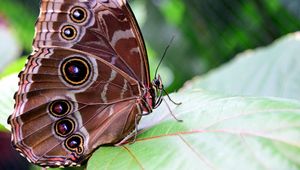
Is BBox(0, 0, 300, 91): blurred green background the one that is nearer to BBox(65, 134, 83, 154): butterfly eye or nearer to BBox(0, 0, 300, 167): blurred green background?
BBox(0, 0, 300, 167): blurred green background

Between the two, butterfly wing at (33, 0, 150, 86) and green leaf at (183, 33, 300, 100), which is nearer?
butterfly wing at (33, 0, 150, 86)

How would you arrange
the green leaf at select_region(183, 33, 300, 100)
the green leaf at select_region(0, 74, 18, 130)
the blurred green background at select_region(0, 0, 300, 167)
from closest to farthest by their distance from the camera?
1. the green leaf at select_region(0, 74, 18, 130)
2. the green leaf at select_region(183, 33, 300, 100)
3. the blurred green background at select_region(0, 0, 300, 167)

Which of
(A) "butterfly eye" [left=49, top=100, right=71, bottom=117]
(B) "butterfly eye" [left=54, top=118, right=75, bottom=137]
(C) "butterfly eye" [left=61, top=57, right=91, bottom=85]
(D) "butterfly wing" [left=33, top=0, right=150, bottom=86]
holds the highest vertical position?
(D) "butterfly wing" [left=33, top=0, right=150, bottom=86]

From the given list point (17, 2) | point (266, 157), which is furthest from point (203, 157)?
point (17, 2)

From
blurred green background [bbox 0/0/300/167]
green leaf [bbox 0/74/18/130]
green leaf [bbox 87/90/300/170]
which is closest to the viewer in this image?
green leaf [bbox 87/90/300/170]

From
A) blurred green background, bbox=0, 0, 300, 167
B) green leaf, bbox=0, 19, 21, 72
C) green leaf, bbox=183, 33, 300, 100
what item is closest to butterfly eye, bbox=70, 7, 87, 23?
green leaf, bbox=183, 33, 300, 100

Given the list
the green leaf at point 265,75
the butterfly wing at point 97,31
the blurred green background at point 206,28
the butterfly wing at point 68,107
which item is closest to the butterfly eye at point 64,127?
the butterfly wing at point 68,107

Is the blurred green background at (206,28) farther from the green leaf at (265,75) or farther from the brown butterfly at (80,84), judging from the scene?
the brown butterfly at (80,84)
